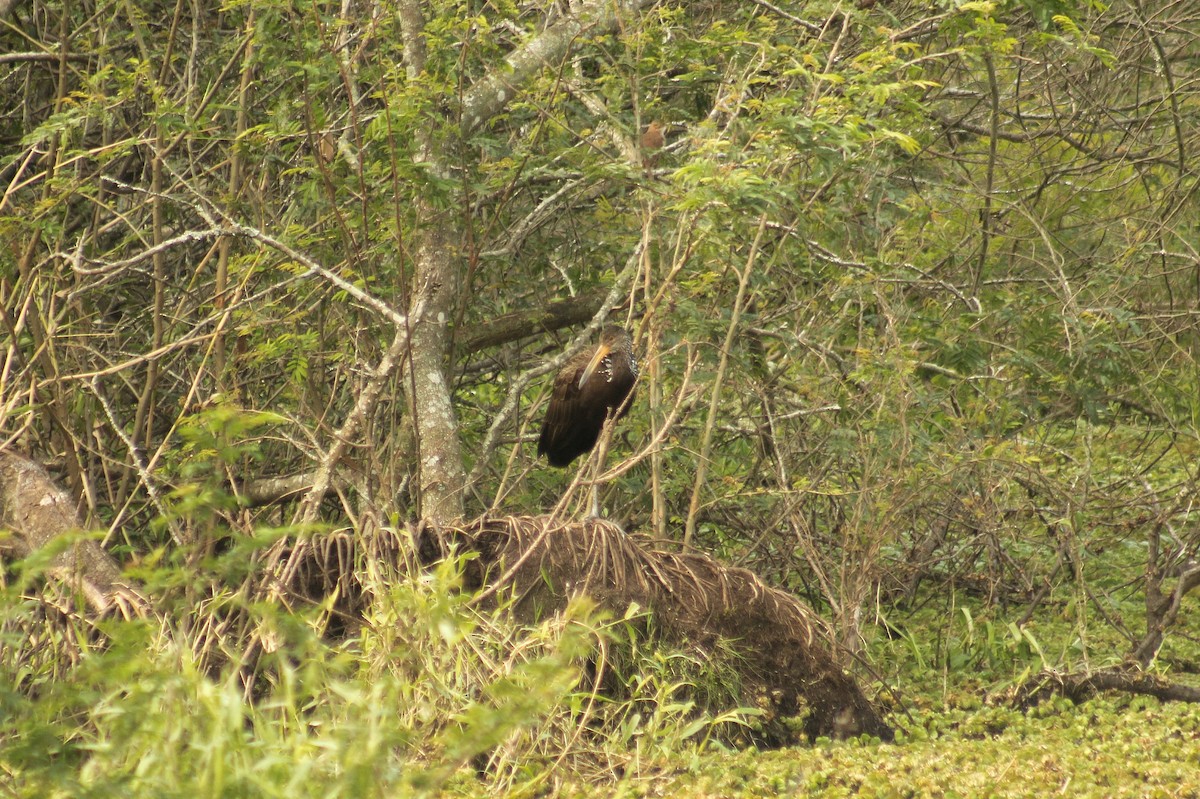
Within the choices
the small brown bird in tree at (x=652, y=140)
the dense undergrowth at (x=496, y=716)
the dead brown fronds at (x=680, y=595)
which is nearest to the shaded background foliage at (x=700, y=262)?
the small brown bird in tree at (x=652, y=140)

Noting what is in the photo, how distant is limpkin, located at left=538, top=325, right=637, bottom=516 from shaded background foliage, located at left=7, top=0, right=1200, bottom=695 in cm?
15

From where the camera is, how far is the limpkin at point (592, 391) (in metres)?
5.58

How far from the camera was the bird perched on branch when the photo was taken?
558cm

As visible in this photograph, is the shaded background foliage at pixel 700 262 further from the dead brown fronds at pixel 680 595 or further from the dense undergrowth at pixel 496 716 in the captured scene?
the dense undergrowth at pixel 496 716

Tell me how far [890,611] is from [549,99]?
3.09 metres

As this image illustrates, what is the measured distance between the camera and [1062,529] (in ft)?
21.0

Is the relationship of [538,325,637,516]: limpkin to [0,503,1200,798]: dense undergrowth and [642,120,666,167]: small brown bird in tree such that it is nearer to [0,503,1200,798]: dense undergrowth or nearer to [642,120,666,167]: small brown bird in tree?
[642,120,666,167]: small brown bird in tree

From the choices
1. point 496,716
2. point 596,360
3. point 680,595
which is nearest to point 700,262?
point 596,360

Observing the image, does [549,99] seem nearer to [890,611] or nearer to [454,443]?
[454,443]

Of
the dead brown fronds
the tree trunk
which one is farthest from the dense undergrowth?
the tree trunk

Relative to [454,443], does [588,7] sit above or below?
above

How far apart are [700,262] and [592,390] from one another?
68cm

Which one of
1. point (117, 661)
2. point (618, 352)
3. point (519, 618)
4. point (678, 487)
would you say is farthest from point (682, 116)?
point (117, 661)

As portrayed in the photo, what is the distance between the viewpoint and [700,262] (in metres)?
5.65
